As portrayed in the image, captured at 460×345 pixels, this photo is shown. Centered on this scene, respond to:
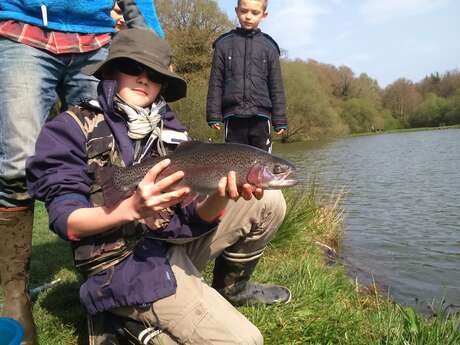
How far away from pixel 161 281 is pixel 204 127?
68.9 ft

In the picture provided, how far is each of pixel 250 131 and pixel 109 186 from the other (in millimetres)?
3966

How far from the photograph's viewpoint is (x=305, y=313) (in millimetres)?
3123

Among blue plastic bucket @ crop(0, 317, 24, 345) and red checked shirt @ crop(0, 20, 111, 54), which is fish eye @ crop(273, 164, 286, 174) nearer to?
blue plastic bucket @ crop(0, 317, 24, 345)

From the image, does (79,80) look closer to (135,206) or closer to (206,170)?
(206,170)

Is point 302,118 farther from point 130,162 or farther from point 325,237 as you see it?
point 130,162

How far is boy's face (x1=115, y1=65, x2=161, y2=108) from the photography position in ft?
8.66

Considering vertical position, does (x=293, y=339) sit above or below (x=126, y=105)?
below

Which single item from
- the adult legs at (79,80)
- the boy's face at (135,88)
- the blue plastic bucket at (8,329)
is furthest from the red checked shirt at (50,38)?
the blue plastic bucket at (8,329)

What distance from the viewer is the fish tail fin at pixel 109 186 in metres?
2.29

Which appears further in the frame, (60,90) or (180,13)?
(180,13)

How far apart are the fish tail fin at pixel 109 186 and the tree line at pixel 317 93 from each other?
15604 mm

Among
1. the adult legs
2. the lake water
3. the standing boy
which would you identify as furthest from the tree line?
the adult legs

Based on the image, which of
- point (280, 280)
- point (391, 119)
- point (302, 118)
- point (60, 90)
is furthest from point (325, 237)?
point (391, 119)

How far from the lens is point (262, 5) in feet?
19.4
